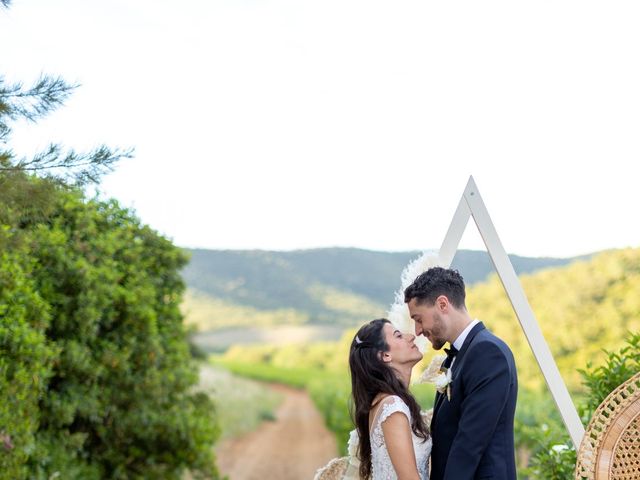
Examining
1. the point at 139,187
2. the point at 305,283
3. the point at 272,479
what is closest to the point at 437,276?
the point at 272,479

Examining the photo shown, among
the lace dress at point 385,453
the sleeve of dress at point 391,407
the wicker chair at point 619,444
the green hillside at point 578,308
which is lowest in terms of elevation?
the wicker chair at point 619,444

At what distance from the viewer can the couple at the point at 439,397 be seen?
2.76 m

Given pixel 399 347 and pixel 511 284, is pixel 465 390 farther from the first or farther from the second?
pixel 511 284

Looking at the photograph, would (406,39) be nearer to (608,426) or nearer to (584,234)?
(584,234)

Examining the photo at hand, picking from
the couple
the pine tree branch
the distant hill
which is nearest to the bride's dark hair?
the couple

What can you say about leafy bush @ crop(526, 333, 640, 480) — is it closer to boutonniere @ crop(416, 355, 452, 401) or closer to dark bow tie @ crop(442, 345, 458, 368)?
boutonniere @ crop(416, 355, 452, 401)

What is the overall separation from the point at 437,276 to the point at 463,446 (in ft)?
1.84

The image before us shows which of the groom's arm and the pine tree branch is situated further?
the pine tree branch

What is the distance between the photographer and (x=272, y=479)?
16.3m

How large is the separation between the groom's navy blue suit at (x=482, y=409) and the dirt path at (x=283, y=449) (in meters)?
13.2

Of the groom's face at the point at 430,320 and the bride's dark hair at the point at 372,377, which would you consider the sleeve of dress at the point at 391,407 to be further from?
the groom's face at the point at 430,320

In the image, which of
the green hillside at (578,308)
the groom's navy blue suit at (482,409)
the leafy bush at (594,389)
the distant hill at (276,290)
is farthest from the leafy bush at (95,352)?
the distant hill at (276,290)

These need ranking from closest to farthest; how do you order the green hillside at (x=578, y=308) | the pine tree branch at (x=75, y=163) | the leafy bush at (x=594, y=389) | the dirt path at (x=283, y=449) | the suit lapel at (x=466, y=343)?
the suit lapel at (x=466, y=343) < the pine tree branch at (x=75, y=163) < the leafy bush at (x=594, y=389) < the green hillside at (x=578, y=308) < the dirt path at (x=283, y=449)

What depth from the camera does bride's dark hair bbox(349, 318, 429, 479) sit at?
3053 mm
